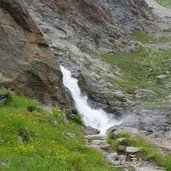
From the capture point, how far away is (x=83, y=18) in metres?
89.2

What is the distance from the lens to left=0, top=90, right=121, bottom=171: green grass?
14.7m

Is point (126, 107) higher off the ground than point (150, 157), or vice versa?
point (150, 157)

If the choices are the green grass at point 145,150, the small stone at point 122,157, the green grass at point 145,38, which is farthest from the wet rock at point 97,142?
the green grass at point 145,38

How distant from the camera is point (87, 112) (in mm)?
48281

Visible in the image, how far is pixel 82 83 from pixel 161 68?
2728cm

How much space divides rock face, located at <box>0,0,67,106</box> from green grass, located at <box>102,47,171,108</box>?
962 inches

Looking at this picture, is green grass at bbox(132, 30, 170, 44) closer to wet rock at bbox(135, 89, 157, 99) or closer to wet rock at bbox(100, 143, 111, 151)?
wet rock at bbox(135, 89, 157, 99)

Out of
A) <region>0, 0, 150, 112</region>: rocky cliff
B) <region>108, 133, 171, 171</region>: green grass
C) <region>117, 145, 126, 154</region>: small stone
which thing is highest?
<region>108, 133, 171, 171</region>: green grass

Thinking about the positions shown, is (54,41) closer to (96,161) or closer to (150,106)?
(150,106)

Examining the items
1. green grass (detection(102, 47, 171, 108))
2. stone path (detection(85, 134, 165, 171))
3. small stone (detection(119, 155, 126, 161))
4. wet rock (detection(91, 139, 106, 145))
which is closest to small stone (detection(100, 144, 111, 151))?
stone path (detection(85, 134, 165, 171))

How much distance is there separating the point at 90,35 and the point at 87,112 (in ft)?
123

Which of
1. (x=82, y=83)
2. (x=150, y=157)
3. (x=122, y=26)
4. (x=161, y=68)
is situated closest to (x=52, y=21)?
(x=161, y=68)

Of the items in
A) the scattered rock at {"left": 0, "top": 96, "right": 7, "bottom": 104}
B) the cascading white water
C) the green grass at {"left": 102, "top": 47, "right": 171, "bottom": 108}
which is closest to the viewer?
the scattered rock at {"left": 0, "top": 96, "right": 7, "bottom": 104}

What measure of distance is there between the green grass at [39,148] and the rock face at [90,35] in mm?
29717
